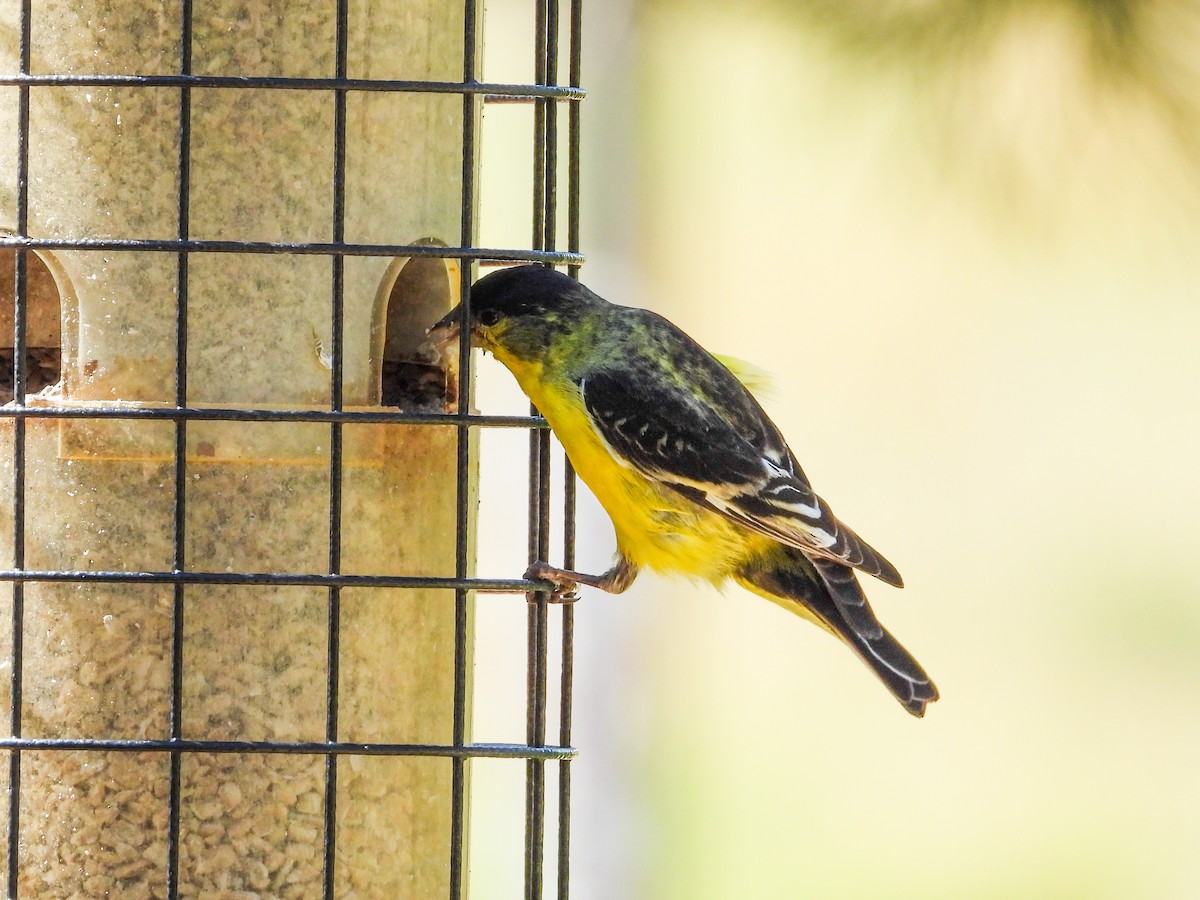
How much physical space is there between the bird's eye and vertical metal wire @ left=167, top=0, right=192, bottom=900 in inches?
28.1

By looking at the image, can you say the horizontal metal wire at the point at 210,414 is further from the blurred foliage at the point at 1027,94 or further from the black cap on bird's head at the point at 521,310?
the blurred foliage at the point at 1027,94

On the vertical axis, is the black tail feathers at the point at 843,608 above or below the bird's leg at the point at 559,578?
below

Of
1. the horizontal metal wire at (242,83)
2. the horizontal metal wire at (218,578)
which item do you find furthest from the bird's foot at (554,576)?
the horizontal metal wire at (242,83)

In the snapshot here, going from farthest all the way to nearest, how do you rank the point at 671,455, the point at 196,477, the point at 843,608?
the point at 843,608 → the point at 671,455 → the point at 196,477

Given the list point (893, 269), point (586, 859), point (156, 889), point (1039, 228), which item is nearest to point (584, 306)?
point (1039, 228)

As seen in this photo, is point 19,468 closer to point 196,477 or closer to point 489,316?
point 196,477

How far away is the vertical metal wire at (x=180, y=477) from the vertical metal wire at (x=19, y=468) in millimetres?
291

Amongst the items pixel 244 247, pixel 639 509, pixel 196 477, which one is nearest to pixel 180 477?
pixel 196 477

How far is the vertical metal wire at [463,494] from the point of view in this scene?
10.8 ft

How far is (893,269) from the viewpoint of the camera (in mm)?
8109

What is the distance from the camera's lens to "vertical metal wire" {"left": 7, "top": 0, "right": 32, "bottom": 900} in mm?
3189

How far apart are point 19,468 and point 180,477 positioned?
1.08ft

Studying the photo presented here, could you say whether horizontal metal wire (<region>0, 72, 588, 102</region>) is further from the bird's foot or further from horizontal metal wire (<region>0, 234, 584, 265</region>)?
the bird's foot

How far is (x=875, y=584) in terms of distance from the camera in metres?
8.45
